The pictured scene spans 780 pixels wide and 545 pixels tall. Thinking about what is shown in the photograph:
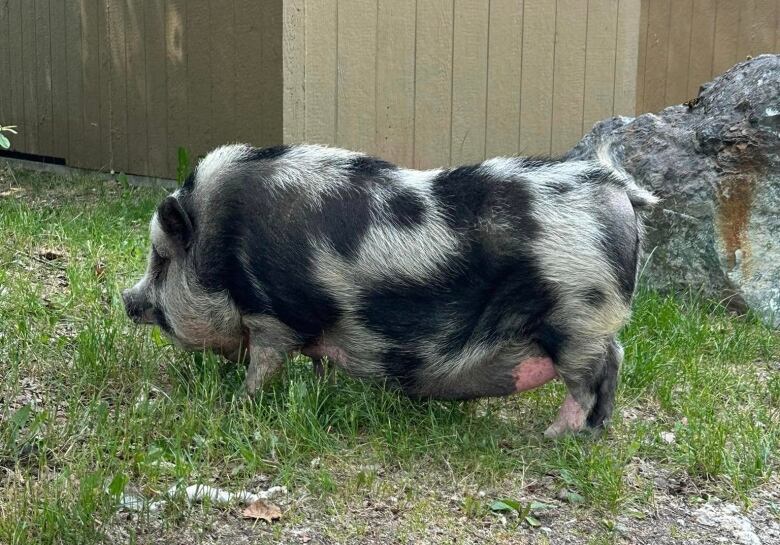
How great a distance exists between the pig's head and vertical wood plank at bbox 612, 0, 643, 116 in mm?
5399

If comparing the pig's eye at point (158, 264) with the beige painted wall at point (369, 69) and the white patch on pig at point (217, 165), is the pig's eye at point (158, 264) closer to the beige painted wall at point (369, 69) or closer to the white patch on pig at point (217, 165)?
the white patch on pig at point (217, 165)

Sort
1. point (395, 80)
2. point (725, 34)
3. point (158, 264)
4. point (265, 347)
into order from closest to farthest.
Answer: point (265, 347), point (158, 264), point (395, 80), point (725, 34)

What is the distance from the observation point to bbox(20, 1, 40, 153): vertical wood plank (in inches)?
408

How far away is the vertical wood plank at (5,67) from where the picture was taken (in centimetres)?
1077

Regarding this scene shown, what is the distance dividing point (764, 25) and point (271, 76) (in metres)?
4.88

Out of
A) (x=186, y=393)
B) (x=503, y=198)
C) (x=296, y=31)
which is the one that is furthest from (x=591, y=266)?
(x=296, y=31)

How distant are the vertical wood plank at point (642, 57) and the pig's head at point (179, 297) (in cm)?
568

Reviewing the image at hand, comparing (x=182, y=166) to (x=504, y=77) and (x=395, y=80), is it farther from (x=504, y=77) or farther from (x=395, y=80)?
(x=504, y=77)

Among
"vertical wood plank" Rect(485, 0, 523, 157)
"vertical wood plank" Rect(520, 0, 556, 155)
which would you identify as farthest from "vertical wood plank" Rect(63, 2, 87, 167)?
"vertical wood plank" Rect(520, 0, 556, 155)

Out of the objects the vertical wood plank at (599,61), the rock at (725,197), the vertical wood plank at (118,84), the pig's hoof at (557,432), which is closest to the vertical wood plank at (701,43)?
the vertical wood plank at (599,61)

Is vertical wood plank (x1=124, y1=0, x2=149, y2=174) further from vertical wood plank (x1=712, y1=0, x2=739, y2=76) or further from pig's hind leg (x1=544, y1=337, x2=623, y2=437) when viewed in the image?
pig's hind leg (x1=544, y1=337, x2=623, y2=437)

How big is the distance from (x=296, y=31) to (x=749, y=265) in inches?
133

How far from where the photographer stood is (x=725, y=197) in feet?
20.4

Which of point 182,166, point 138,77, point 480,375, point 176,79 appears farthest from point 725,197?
point 138,77
